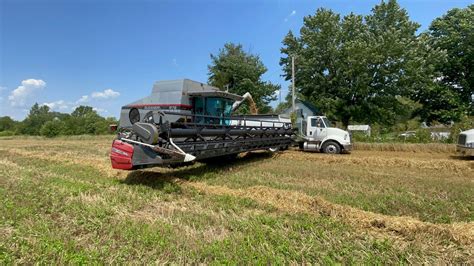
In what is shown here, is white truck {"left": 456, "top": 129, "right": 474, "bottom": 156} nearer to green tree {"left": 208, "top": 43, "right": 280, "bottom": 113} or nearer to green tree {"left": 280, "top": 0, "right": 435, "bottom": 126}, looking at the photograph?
green tree {"left": 280, "top": 0, "right": 435, "bottom": 126}

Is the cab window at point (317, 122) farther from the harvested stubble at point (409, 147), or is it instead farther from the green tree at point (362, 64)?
the green tree at point (362, 64)

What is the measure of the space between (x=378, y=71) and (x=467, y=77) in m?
7.35

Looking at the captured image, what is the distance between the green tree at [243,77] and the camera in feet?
91.6

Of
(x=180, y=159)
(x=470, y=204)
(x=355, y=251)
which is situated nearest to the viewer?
(x=355, y=251)

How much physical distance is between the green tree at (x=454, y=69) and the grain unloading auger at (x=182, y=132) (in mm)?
15229

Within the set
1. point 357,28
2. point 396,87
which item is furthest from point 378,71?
point 357,28

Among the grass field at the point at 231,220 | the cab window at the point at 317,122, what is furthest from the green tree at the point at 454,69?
the grass field at the point at 231,220

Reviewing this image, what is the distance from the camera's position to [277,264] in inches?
96.4

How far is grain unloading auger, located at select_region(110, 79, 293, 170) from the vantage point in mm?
5250

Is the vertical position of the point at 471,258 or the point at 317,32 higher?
the point at 317,32

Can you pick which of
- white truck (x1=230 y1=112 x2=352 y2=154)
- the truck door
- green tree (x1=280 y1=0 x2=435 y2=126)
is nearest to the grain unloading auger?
white truck (x1=230 y1=112 x2=352 y2=154)

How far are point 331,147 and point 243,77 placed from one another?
1781 centimetres

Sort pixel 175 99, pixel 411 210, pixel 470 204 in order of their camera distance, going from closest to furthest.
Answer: pixel 411 210 → pixel 470 204 → pixel 175 99

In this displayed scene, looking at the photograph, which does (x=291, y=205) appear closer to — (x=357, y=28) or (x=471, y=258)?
(x=471, y=258)
